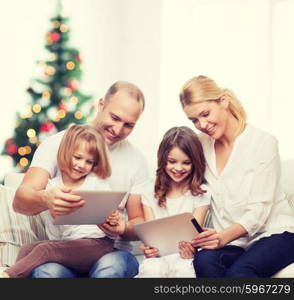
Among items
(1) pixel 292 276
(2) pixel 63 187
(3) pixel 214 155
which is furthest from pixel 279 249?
(2) pixel 63 187

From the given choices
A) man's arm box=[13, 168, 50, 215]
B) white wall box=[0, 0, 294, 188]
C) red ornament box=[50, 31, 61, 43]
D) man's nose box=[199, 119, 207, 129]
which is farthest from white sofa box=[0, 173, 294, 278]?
red ornament box=[50, 31, 61, 43]

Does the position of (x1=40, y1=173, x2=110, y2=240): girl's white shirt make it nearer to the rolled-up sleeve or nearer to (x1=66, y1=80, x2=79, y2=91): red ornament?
the rolled-up sleeve

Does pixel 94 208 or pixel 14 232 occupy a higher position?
pixel 94 208

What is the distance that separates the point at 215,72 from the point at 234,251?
115cm

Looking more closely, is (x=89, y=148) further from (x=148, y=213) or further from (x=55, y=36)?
(x=55, y=36)

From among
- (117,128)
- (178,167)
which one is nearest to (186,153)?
(178,167)

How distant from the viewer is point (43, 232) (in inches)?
96.4

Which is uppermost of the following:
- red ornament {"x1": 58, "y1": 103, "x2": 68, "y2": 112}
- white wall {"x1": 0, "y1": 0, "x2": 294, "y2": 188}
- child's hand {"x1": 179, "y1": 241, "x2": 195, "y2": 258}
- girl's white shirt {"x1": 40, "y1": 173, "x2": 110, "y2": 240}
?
white wall {"x1": 0, "y1": 0, "x2": 294, "y2": 188}

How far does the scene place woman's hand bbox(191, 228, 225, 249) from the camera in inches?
84.4

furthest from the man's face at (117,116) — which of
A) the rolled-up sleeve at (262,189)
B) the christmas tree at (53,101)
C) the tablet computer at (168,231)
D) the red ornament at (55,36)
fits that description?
the red ornament at (55,36)

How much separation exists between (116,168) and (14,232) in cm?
48

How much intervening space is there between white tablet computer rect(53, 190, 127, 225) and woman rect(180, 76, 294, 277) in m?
0.31

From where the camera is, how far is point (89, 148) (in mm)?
2303

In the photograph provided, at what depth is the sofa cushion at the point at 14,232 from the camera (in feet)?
8.00
